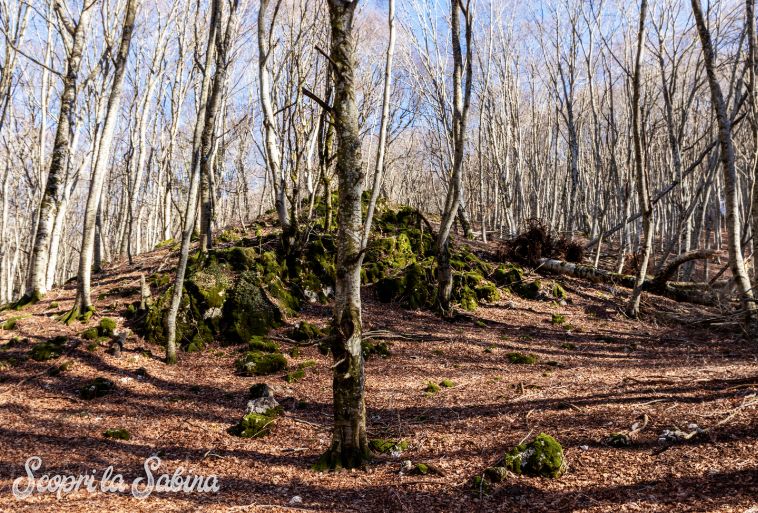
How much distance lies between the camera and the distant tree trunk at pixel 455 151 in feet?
24.1

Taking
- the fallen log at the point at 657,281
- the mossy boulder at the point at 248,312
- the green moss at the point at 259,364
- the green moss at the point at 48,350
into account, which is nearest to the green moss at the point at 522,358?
the green moss at the point at 259,364

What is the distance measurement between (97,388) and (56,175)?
4.42 metres

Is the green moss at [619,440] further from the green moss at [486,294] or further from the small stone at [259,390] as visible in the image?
the green moss at [486,294]

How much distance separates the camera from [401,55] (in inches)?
645

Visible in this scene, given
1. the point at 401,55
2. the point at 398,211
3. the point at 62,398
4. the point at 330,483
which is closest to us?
the point at 330,483

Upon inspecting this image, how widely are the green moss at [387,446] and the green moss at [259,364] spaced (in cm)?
278

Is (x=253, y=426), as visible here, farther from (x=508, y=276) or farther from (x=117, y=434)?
(x=508, y=276)

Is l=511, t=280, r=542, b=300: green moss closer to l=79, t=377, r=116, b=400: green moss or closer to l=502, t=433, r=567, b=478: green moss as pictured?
l=502, t=433, r=567, b=478: green moss

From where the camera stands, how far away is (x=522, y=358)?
21.8 feet

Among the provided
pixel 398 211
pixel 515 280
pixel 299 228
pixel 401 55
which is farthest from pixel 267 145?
pixel 401 55

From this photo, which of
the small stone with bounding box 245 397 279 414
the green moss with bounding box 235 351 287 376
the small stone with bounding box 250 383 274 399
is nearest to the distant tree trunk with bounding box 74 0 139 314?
the green moss with bounding box 235 351 287 376

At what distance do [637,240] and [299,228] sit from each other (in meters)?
11.4

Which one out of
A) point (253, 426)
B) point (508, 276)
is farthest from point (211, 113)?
point (508, 276)

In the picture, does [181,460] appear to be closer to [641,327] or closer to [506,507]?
[506,507]
